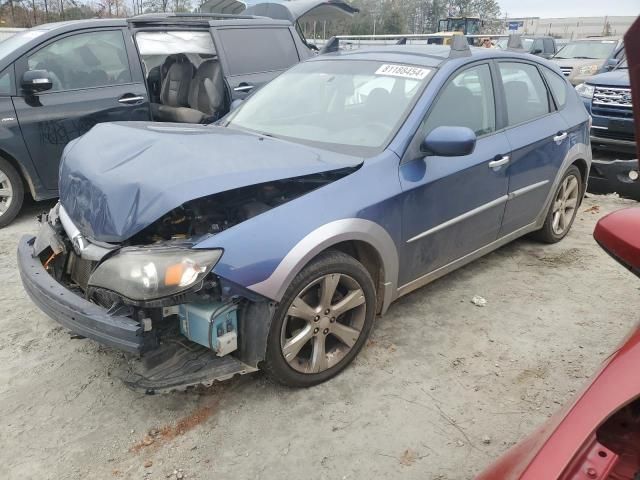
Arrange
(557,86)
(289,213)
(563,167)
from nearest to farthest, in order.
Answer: (289,213)
(563,167)
(557,86)

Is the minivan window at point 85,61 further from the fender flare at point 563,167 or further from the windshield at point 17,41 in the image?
the fender flare at point 563,167

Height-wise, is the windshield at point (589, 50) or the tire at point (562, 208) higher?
the windshield at point (589, 50)

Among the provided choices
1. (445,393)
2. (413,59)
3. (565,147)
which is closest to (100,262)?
(445,393)

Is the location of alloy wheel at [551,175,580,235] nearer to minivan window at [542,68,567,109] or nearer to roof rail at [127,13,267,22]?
minivan window at [542,68,567,109]

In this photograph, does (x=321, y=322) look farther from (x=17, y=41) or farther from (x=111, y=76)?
(x=17, y=41)

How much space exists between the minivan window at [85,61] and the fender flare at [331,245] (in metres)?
3.82

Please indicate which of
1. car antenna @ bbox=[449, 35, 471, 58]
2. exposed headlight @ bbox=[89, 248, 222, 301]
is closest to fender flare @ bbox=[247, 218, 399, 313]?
exposed headlight @ bbox=[89, 248, 222, 301]

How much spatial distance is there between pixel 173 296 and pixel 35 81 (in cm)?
366

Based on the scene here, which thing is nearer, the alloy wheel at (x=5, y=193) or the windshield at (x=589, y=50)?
the alloy wheel at (x=5, y=193)

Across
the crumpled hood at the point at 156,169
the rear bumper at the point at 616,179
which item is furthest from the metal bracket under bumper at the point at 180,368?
the rear bumper at the point at 616,179

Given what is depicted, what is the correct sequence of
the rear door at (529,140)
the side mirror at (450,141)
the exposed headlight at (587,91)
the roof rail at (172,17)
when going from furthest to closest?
1. the exposed headlight at (587,91)
2. the roof rail at (172,17)
3. the rear door at (529,140)
4. the side mirror at (450,141)

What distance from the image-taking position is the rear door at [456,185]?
3.01 m

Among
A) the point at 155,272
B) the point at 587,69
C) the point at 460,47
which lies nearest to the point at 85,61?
the point at 460,47

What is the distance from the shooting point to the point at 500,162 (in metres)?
3.52
